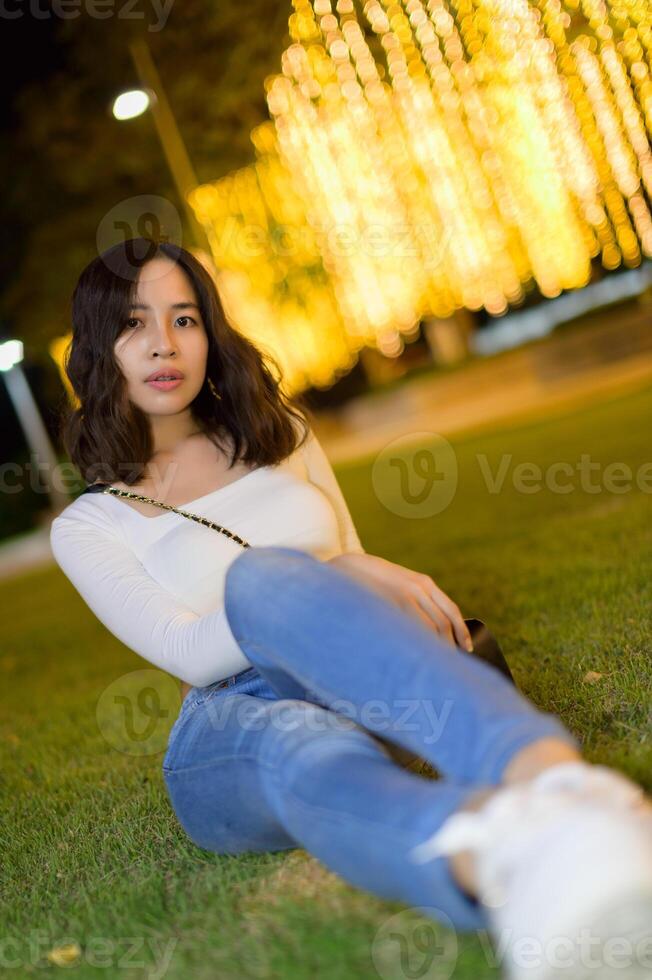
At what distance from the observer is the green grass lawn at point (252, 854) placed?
1806 mm

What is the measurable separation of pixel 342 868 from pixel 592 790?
40cm

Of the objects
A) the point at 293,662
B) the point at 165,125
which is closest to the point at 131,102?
the point at 165,125

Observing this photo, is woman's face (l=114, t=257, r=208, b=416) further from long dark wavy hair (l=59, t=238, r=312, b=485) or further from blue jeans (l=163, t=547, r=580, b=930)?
blue jeans (l=163, t=547, r=580, b=930)

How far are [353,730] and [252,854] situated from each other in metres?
0.62

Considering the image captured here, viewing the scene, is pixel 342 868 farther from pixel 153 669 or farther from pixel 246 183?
pixel 246 183

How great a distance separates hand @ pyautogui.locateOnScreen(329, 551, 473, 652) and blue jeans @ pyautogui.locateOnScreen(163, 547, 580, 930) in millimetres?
231

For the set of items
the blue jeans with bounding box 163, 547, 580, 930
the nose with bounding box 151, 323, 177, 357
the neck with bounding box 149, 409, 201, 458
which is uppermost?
the nose with bounding box 151, 323, 177, 357

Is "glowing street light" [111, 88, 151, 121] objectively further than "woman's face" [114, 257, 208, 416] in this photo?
Yes

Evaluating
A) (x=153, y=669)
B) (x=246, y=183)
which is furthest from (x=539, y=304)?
(x=153, y=669)

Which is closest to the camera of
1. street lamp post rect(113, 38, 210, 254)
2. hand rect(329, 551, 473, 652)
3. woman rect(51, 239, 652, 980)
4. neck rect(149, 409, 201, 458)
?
woman rect(51, 239, 652, 980)

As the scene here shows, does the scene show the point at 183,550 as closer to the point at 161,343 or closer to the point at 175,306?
the point at 161,343

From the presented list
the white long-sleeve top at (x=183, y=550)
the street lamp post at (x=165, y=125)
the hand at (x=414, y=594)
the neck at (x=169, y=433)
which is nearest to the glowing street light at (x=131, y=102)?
the street lamp post at (x=165, y=125)

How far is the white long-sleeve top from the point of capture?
84.9 inches

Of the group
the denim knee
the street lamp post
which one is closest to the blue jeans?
the denim knee
